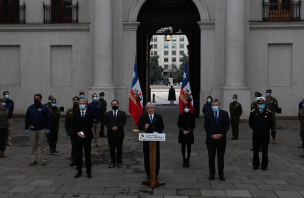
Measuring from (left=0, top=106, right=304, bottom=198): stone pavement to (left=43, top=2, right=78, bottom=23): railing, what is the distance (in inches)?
388

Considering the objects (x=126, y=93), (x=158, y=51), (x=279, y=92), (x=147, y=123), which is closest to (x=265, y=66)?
(x=279, y=92)

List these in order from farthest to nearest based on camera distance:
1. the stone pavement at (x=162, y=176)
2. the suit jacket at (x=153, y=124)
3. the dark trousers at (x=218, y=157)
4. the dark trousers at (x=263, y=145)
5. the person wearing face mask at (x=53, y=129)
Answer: the person wearing face mask at (x=53, y=129)
the dark trousers at (x=263, y=145)
the suit jacket at (x=153, y=124)
the dark trousers at (x=218, y=157)
the stone pavement at (x=162, y=176)

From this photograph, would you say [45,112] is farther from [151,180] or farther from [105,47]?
[105,47]

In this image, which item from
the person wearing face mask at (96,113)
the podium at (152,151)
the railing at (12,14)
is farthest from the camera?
the railing at (12,14)

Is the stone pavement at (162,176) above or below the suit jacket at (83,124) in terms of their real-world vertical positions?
below

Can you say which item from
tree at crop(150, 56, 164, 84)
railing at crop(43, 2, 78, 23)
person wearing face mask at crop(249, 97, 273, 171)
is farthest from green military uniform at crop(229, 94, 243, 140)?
tree at crop(150, 56, 164, 84)

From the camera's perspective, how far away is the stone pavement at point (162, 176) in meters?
6.84

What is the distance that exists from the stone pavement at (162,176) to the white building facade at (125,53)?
291 inches

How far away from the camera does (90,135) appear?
8.12 meters

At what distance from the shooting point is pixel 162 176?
8.08m

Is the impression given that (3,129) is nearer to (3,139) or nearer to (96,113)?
(3,139)

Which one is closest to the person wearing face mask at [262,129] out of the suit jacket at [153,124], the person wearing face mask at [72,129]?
the suit jacket at [153,124]

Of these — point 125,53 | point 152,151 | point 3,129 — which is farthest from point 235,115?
point 125,53

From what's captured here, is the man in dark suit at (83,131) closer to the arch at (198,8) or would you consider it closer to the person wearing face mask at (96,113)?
the person wearing face mask at (96,113)
